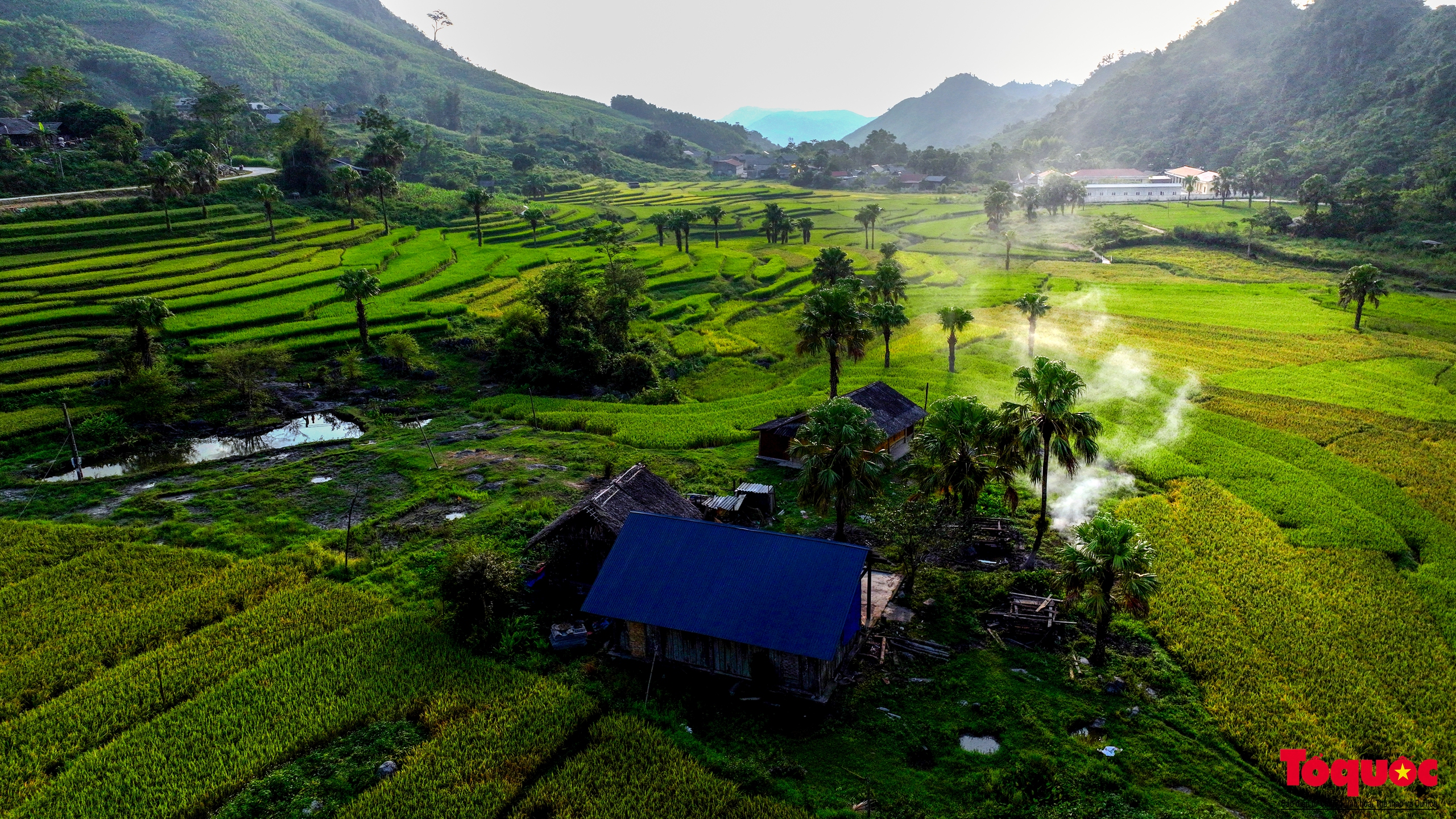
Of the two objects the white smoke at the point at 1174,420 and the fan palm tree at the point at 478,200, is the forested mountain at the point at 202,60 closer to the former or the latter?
the fan palm tree at the point at 478,200

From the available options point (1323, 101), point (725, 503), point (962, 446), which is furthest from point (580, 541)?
point (1323, 101)

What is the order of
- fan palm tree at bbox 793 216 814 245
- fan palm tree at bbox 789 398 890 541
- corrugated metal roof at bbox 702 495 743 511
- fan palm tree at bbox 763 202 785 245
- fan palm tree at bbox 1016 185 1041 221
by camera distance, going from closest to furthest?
fan palm tree at bbox 789 398 890 541 < corrugated metal roof at bbox 702 495 743 511 < fan palm tree at bbox 763 202 785 245 < fan palm tree at bbox 793 216 814 245 < fan palm tree at bbox 1016 185 1041 221

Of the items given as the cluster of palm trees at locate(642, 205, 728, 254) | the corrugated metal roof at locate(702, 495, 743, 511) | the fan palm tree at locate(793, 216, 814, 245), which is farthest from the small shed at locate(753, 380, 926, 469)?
the fan palm tree at locate(793, 216, 814, 245)

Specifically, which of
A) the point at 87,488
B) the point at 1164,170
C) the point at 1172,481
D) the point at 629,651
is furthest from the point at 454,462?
the point at 1164,170

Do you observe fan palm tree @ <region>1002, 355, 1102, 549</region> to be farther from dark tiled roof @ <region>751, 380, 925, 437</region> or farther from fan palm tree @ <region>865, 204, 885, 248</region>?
fan palm tree @ <region>865, 204, 885, 248</region>

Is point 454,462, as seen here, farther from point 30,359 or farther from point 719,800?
point 30,359

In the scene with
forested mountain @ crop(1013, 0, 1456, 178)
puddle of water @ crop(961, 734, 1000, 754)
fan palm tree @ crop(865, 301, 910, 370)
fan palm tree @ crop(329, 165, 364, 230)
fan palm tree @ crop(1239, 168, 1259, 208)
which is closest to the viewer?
puddle of water @ crop(961, 734, 1000, 754)
